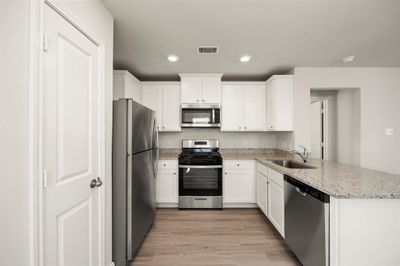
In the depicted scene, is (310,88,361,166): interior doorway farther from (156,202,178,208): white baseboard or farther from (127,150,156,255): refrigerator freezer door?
(127,150,156,255): refrigerator freezer door

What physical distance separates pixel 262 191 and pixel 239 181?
0.48 m

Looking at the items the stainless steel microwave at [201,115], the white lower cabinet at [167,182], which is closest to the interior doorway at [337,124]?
the stainless steel microwave at [201,115]

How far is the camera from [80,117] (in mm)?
1369

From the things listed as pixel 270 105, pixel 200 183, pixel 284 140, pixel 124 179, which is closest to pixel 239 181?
pixel 200 183

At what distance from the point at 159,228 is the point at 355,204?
2.25 meters

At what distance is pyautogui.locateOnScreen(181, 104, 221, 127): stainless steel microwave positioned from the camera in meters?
3.52

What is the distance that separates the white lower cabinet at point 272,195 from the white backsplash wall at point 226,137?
2.85ft

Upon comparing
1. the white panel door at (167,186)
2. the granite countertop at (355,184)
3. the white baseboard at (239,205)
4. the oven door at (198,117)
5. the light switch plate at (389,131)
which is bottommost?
the white baseboard at (239,205)

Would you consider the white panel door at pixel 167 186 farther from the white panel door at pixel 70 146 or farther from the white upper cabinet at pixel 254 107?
the white panel door at pixel 70 146

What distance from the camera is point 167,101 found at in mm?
3637

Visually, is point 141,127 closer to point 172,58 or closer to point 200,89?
point 172,58

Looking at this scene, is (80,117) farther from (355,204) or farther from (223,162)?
(223,162)

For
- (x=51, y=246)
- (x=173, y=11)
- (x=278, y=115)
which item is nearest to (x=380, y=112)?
(x=278, y=115)

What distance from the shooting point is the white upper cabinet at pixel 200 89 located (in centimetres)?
352
